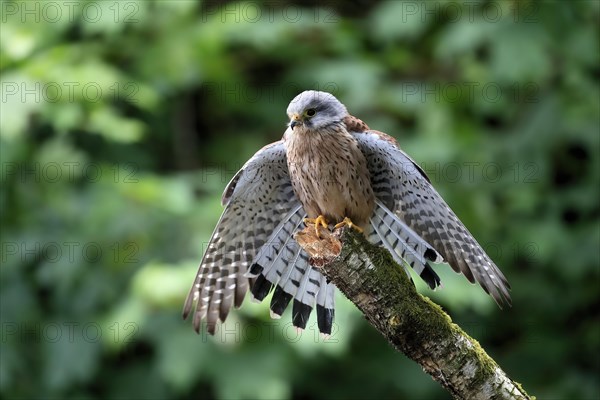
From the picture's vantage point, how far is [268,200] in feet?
15.0

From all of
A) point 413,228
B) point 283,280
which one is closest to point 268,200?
point 283,280

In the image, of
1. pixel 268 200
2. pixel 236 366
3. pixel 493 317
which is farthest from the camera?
pixel 493 317

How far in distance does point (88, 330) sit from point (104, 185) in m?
1.06

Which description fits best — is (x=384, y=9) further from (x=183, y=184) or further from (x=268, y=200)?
(x=268, y=200)

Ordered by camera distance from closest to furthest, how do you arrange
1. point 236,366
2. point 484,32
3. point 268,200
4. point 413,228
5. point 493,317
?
point 413,228, point 268,200, point 236,366, point 484,32, point 493,317

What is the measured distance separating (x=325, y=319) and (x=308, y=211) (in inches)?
21.1

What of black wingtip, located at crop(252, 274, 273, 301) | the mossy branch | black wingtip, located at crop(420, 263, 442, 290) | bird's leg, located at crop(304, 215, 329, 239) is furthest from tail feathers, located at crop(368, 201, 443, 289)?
the mossy branch

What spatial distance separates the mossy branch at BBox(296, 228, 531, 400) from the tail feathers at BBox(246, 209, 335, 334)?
91cm

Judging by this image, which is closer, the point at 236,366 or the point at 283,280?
the point at 283,280

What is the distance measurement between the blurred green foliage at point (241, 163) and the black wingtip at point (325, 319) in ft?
3.31

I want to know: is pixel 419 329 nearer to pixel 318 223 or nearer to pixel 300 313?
pixel 318 223

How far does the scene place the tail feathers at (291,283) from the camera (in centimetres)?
434

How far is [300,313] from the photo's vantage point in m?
4.33

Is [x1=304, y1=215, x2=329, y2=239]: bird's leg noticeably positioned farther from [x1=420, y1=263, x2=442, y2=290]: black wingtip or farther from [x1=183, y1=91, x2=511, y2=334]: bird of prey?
[x1=420, y1=263, x2=442, y2=290]: black wingtip
